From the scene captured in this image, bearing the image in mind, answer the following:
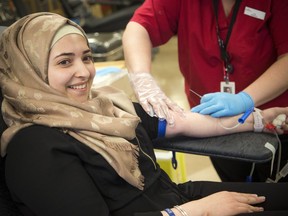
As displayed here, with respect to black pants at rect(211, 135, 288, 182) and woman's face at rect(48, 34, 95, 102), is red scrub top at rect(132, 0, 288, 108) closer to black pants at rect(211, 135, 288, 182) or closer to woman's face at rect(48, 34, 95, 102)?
black pants at rect(211, 135, 288, 182)

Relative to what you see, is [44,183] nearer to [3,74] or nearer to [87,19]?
[3,74]

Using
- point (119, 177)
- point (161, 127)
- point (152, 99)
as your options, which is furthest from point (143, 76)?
point (119, 177)

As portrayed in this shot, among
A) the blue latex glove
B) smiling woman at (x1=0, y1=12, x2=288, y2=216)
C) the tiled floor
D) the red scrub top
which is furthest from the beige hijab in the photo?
the tiled floor

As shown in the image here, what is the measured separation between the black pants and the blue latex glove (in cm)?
24

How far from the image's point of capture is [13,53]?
3.44 feet

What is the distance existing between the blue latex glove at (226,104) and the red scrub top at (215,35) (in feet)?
0.54

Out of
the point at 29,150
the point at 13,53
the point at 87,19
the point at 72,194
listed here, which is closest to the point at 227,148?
the point at 72,194

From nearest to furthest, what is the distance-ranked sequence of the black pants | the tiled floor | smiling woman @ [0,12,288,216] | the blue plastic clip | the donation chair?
smiling woman @ [0,12,288,216] → the donation chair → the blue plastic clip → the black pants → the tiled floor

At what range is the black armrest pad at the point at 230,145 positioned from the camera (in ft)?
3.68

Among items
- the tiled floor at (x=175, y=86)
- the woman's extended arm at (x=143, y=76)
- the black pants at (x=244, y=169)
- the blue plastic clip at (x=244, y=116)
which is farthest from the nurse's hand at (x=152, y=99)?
the tiled floor at (x=175, y=86)

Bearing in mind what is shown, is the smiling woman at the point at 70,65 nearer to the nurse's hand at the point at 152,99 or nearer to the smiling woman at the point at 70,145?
the smiling woman at the point at 70,145

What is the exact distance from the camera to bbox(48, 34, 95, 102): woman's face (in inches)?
41.2

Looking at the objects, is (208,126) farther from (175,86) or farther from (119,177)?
(175,86)

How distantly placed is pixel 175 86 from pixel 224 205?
2496mm
